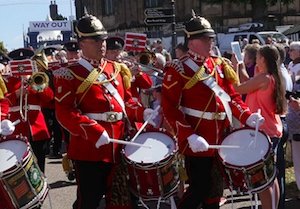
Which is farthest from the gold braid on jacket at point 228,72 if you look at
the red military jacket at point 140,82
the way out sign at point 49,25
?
the way out sign at point 49,25

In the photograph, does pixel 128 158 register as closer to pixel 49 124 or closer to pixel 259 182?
pixel 259 182

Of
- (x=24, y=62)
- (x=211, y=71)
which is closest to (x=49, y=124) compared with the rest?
(x=24, y=62)

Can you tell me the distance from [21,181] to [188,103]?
1426 mm

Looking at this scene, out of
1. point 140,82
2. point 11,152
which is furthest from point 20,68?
point 11,152

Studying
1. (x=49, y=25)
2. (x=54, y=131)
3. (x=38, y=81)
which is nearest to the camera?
(x=38, y=81)

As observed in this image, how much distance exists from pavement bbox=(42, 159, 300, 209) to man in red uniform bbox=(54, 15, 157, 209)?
1.04m

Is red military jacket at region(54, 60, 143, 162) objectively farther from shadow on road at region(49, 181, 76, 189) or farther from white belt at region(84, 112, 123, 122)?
shadow on road at region(49, 181, 76, 189)

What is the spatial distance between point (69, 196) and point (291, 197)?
2586 mm

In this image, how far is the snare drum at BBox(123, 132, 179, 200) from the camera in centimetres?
486

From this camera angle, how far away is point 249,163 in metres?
4.97

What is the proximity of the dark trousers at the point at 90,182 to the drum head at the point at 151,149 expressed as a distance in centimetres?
27

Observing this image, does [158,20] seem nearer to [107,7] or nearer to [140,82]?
[140,82]

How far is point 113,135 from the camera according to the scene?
5.09 m

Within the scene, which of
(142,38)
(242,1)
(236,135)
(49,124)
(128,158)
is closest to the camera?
(128,158)
